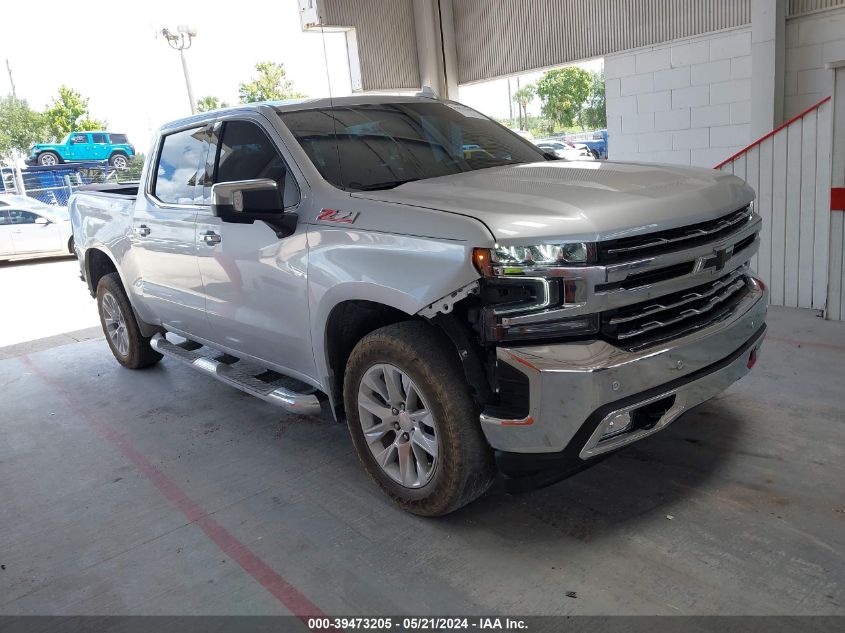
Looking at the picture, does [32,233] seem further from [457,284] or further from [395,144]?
[457,284]

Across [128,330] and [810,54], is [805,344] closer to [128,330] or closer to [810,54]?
[810,54]

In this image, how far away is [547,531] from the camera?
2854 mm

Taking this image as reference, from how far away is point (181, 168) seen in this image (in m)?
4.38

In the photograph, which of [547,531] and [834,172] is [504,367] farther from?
[834,172]

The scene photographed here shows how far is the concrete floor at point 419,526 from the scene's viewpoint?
2.49 m

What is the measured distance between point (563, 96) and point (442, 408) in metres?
17.9

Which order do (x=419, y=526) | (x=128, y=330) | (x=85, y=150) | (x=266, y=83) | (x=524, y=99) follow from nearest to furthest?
(x=419, y=526)
(x=128, y=330)
(x=524, y=99)
(x=85, y=150)
(x=266, y=83)

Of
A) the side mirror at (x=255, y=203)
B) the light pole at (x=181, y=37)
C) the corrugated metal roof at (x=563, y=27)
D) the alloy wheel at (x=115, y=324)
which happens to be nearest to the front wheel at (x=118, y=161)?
the light pole at (x=181, y=37)

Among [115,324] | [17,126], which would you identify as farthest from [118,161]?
[115,324]

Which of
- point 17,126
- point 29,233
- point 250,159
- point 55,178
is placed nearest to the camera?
point 250,159

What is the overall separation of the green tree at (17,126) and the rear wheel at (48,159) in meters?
7.86

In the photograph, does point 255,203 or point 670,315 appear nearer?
point 670,315

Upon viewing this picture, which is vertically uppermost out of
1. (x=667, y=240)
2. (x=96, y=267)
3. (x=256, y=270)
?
(x=667, y=240)

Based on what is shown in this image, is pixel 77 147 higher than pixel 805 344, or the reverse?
pixel 77 147
